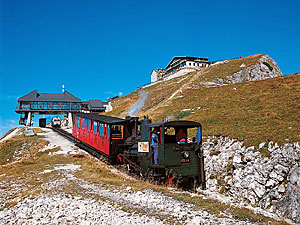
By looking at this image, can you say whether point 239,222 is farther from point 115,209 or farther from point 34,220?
point 34,220

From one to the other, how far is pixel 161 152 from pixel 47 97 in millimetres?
54479

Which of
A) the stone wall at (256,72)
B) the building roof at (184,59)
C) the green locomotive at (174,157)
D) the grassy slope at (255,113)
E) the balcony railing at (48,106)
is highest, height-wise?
the building roof at (184,59)

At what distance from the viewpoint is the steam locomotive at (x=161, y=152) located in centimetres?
1111

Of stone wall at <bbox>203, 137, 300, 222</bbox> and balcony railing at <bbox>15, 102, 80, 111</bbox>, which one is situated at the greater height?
balcony railing at <bbox>15, 102, 80, 111</bbox>

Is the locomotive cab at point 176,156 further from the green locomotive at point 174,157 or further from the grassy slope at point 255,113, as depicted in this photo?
the grassy slope at point 255,113

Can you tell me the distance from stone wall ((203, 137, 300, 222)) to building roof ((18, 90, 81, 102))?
51.3 m

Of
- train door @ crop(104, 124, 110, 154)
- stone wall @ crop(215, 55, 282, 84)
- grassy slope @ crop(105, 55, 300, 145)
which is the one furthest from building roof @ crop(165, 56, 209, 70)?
train door @ crop(104, 124, 110, 154)

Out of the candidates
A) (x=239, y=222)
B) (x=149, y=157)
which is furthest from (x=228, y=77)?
(x=239, y=222)

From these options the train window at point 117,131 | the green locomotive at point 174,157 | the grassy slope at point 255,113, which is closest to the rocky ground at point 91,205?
the green locomotive at point 174,157

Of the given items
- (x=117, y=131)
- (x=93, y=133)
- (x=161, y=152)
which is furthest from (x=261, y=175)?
(x=93, y=133)

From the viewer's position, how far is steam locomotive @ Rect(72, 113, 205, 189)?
36.4 ft

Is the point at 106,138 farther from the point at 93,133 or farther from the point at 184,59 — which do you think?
the point at 184,59

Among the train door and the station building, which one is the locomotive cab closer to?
the train door

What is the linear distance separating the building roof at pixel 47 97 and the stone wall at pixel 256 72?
1572 inches
